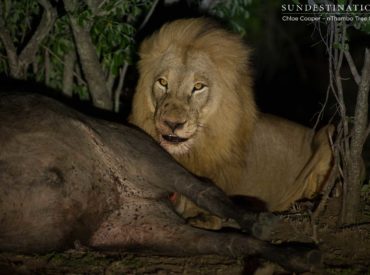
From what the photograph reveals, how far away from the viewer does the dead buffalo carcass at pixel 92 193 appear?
315 cm

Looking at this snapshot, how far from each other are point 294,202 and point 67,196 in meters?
2.24

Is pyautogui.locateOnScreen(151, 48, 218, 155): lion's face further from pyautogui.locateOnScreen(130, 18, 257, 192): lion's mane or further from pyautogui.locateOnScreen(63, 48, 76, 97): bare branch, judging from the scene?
pyautogui.locateOnScreen(63, 48, 76, 97): bare branch

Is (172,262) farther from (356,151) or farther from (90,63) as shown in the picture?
(90,63)

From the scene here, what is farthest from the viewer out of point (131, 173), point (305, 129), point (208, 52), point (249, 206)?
point (305, 129)

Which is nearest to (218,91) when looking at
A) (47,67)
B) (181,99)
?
(181,99)

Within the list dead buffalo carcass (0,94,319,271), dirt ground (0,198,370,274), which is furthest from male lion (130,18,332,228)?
dirt ground (0,198,370,274)

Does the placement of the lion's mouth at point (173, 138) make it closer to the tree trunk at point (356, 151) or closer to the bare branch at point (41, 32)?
the tree trunk at point (356, 151)

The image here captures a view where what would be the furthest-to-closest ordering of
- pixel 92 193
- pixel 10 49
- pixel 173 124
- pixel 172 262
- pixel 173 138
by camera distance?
pixel 10 49 → pixel 173 138 → pixel 173 124 → pixel 92 193 → pixel 172 262

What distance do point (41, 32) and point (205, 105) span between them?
6.47ft

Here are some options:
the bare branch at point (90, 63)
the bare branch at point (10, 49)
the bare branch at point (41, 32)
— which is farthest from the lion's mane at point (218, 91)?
the bare branch at point (10, 49)

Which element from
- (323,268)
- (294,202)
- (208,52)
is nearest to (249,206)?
(294,202)

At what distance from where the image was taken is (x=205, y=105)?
4.36 metres

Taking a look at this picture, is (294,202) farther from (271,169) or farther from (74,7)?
(74,7)

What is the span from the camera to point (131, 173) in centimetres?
360
